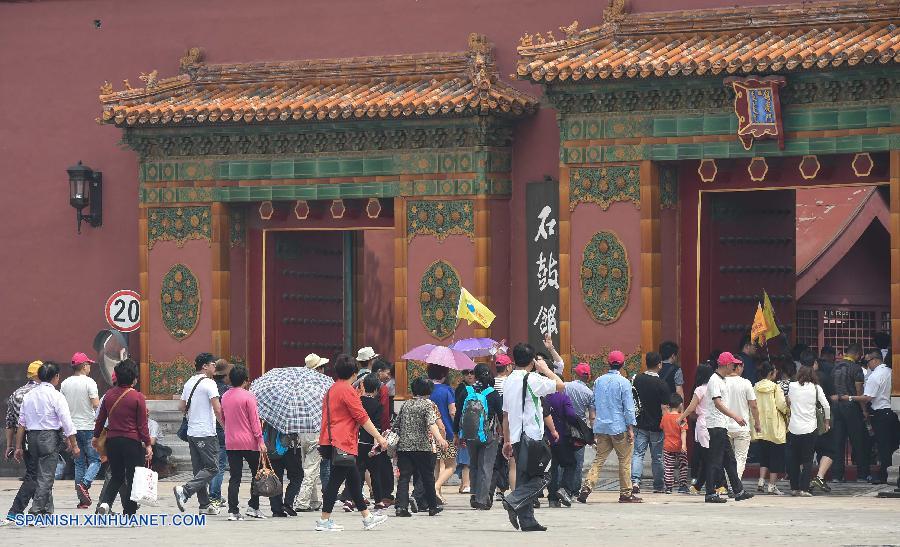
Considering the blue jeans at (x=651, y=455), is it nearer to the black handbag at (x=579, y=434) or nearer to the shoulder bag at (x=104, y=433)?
the black handbag at (x=579, y=434)

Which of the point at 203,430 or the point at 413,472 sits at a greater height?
the point at 203,430

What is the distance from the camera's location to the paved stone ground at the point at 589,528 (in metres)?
19.0

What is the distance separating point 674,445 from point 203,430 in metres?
5.97

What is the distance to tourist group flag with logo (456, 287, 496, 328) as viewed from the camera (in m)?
26.5

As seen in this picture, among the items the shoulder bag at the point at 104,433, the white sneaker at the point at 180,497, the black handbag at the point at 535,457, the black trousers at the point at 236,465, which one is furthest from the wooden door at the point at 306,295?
the black handbag at the point at 535,457

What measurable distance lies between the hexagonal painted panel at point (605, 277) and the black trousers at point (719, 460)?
3723 mm

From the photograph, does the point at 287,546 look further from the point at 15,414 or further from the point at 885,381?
the point at 885,381

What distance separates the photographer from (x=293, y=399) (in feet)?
70.3

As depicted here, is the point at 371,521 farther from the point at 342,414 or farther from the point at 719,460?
the point at 719,460

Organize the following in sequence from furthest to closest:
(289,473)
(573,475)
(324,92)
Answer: (324,92) < (573,475) < (289,473)

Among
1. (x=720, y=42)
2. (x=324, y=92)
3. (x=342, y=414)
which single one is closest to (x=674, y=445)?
(x=720, y=42)

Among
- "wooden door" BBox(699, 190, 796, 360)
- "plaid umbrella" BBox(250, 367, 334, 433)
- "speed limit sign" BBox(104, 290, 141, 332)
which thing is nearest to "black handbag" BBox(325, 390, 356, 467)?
"plaid umbrella" BBox(250, 367, 334, 433)

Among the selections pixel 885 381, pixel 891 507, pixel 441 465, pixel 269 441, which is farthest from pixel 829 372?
pixel 269 441

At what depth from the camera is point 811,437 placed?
24.2m
